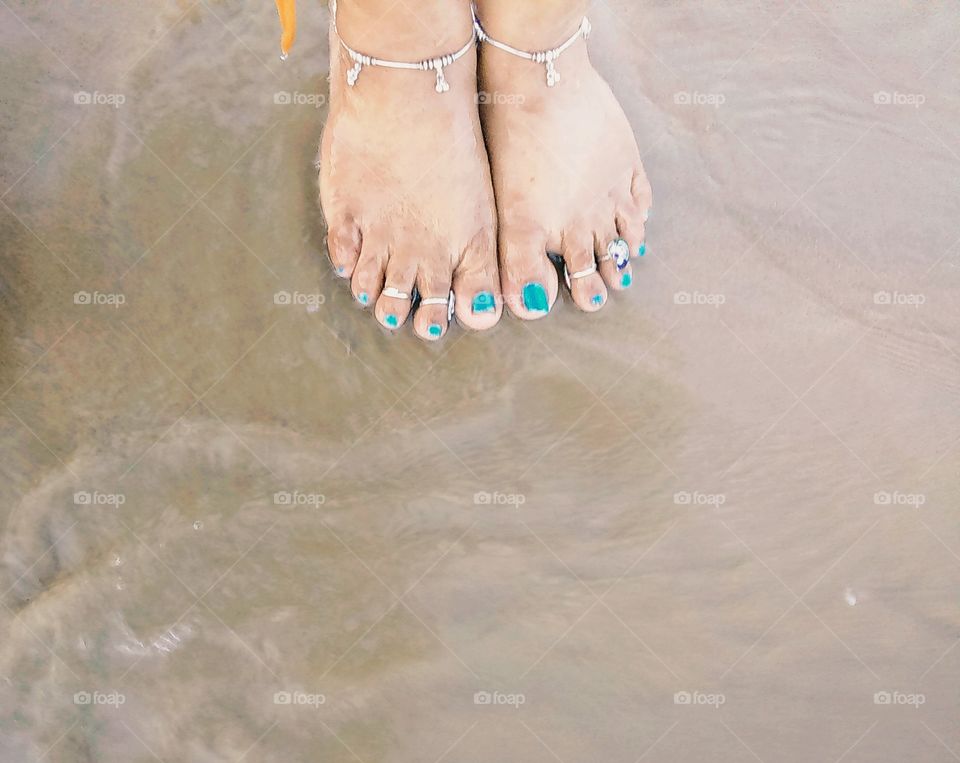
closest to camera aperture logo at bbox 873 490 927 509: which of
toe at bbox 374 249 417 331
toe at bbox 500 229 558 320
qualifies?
toe at bbox 500 229 558 320

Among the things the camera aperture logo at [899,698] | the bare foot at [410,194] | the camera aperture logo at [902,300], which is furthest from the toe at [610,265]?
the camera aperture logo at [899,698]

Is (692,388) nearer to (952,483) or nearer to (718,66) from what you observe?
(952,483)

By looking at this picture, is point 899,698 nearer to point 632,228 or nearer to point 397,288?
point 632,228

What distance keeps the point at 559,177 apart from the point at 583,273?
0.22 meters

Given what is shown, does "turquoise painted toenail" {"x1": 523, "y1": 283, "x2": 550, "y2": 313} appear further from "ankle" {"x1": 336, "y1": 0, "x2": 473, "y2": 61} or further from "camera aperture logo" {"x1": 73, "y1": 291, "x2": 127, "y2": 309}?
"camera aperture logo" {"x1": 73, "y1": 291, "x2": 127, "y2": 309}

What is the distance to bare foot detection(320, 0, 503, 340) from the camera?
165 centimetres

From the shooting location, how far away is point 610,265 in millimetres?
1806

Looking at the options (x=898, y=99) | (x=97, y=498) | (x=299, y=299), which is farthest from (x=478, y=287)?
(x=898, y=99)

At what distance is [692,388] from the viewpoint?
70.5 inches

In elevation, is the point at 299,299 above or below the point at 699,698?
above

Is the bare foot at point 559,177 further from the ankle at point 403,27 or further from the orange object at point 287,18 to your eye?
the orange object at point 287,18

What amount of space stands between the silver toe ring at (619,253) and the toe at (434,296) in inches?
14.7

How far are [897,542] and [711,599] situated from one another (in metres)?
0.44

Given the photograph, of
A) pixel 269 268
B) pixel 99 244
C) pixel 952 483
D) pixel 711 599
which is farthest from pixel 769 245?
pixel 99 244
